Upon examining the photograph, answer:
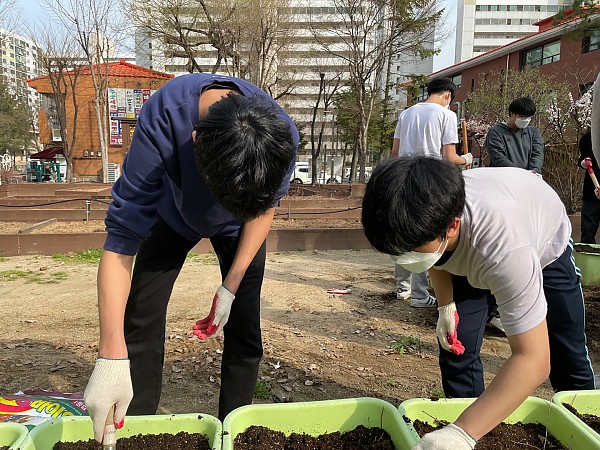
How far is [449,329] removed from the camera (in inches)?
64.8

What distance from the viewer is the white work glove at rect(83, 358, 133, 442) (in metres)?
1.23

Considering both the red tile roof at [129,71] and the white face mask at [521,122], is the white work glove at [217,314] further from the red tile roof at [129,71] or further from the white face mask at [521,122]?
the red tile roof at [129,71]

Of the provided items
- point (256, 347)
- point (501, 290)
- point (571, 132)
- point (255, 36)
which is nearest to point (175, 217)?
point (256, 347)

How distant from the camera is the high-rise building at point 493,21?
60.8 m

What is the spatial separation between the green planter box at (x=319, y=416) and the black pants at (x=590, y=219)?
14.1ft

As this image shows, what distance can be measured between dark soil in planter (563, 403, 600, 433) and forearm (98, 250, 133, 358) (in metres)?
1.35

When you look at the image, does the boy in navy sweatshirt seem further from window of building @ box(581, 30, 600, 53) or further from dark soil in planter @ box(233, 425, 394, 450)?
window of building @ box(581, 30, 600, 53)

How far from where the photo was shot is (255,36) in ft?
51.9

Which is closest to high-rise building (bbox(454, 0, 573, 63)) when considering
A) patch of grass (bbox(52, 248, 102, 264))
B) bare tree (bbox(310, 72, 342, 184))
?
bare tree (bbox(310, 72, 342, 184))

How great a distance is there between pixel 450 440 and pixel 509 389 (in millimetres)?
176

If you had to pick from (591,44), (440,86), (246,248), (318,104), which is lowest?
(246,248)

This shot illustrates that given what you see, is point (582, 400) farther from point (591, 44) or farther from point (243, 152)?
point (591, 44)

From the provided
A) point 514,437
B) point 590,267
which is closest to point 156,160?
point 514,437

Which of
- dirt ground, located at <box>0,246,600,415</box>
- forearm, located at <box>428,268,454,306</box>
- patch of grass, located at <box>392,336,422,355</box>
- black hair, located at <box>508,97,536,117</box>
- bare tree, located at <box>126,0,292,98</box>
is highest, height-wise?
bare tree, located at <box>126,0,292,98</box>
